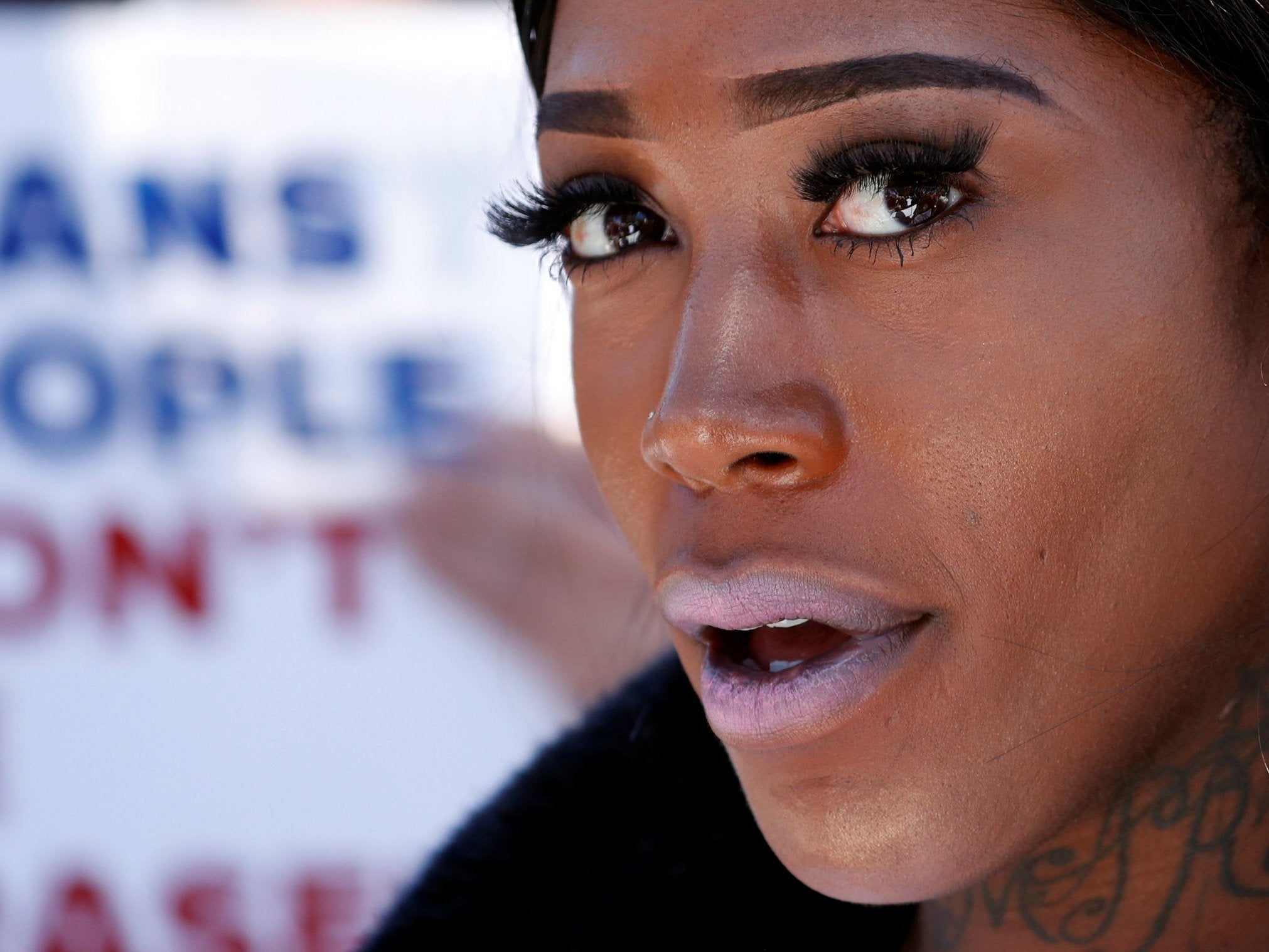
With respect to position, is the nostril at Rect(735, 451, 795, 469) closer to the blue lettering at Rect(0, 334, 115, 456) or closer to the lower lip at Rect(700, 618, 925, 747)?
the lower lip at Rect(700, 618, 925, 747)

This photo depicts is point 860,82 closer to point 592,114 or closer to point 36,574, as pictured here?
point 592,114

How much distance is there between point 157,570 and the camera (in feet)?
12.3

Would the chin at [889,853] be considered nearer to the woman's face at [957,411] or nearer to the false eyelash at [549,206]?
the woman's face at [957,411]

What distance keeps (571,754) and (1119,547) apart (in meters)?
0.99

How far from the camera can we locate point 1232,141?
3.82 feet

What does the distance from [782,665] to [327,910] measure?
2.75 meters

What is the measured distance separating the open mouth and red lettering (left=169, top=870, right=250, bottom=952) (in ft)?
9.09

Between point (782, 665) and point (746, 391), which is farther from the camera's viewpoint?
point (782, 665)

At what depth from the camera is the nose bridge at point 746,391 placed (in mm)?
1173

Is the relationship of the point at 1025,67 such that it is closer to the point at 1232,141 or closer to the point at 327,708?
the point at 1232,141

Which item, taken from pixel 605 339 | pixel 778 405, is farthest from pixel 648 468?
pixel 778 405

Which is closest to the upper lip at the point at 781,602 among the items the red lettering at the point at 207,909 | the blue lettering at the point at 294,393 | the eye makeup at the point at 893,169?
the eye makeup at the point at 893,169

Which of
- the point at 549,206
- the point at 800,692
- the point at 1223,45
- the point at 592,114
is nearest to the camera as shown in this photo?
the point at 1223,45

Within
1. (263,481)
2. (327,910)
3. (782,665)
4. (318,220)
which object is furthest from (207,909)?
(782,665)
